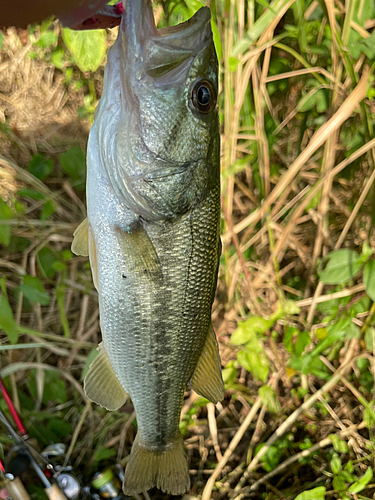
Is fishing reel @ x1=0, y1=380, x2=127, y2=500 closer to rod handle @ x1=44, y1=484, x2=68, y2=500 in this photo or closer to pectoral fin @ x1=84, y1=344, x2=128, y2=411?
rod handle @ x1=44, y1=484, x2=68, y2=500

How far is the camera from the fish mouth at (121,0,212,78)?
713mm

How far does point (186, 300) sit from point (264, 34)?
1346 millimetres

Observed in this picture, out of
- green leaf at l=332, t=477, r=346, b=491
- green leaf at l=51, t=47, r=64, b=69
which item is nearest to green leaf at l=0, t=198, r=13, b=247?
green leaf at l=51, t=47, r=64, b=69

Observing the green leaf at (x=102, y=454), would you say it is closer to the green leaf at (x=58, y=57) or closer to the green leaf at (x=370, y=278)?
the green leaf at (x=370, y=278)

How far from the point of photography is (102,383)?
1095 millimetres

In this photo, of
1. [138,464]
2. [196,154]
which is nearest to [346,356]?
[138,464]

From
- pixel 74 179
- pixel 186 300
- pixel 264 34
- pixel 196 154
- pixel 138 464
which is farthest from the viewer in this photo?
pixel 74 179

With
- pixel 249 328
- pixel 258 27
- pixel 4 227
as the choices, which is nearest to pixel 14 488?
pixel 4 227

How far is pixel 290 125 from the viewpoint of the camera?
1.89m

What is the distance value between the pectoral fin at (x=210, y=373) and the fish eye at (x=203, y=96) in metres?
0.68

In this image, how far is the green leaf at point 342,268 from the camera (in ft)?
5.26

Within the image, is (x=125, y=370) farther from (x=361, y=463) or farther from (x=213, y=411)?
(x=361, y=463)

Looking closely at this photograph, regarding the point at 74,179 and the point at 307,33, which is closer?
the point at 307,33

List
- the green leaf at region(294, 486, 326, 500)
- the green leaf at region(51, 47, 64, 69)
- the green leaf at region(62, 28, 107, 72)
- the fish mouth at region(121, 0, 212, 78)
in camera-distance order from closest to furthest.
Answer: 1. the fish mouth at region(121, 0, 212, 78)
2. the green leaf at region(62, 28, 107, 72)
3. the green leaf at region(294, 486, 326, 500)
4. the green leaf at region(51, 47, 64, 69)
